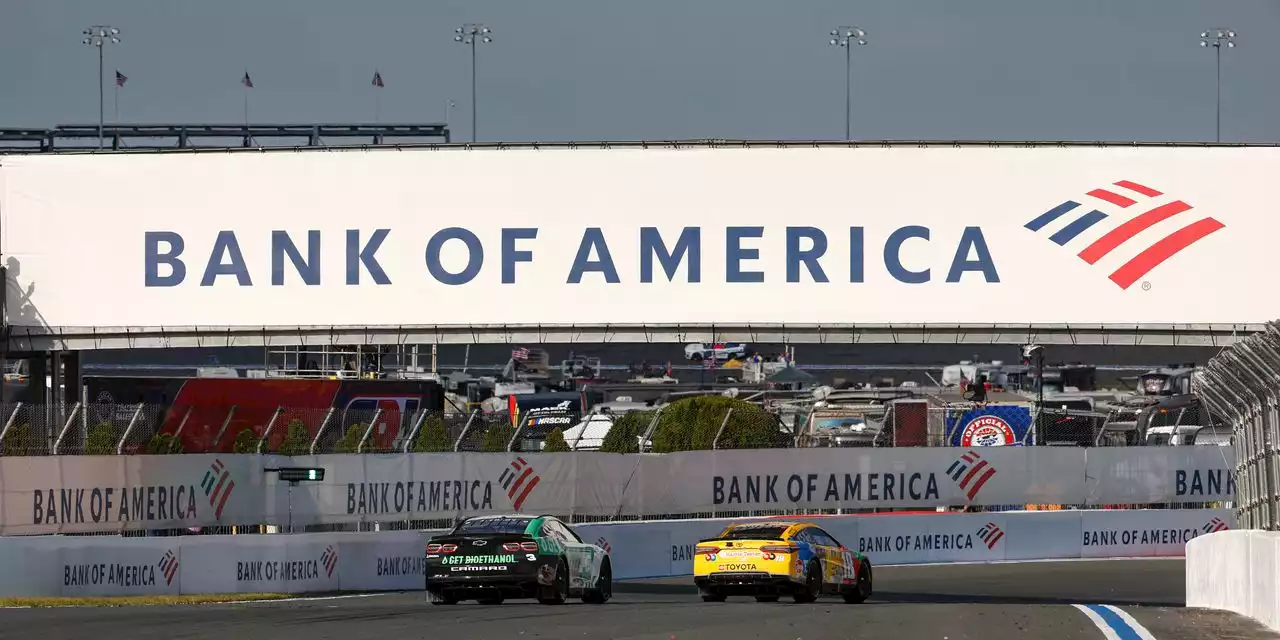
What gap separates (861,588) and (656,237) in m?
16.5

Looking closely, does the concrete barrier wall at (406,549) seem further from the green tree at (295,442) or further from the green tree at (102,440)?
the green tree at (295,442)

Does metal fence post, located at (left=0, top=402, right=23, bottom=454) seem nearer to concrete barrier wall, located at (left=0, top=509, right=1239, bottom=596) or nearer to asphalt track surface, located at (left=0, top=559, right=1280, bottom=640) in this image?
concrete barrier wall, located at (left=0, top=509, right=1239, bottom=596)

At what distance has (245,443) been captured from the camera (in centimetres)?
2559

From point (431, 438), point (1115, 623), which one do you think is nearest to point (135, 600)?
point (431, 438)

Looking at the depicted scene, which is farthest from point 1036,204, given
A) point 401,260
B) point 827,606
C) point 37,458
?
point 37,458

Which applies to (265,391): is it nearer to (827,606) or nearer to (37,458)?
(37,458)

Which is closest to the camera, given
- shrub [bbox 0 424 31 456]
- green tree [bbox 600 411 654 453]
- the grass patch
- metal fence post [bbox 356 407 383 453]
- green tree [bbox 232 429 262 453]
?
the grass patch

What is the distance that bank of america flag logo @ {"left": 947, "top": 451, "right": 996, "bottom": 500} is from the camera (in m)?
35.8

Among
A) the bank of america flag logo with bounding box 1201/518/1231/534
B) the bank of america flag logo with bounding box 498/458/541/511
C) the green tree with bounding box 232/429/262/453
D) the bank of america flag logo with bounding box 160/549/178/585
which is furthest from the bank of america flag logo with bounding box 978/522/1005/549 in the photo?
the bank of america flag logo with bounding box 160/549/178/585

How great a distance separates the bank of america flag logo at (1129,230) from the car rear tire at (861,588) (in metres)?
17.0

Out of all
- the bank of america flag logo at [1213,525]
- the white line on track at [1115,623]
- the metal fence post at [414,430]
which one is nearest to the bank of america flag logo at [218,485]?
the metal fence post at [414,430]

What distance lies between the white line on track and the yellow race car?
413 cm

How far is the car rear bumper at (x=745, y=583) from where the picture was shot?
68.5 feet

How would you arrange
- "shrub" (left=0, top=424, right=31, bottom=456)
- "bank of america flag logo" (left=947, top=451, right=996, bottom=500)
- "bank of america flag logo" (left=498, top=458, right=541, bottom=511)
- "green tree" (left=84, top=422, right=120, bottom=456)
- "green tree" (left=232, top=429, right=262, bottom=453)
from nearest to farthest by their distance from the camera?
"shrub" (left=0, top=424, right=31, bottom=456), "green tree" (left=84, top=422, right=120, bottom=456), "green tree" (left=232, top=429, right=262, bottom=453), "bank of america flag logo" (left=498, top=458, right=541, bottom=511), "bank of america flag logo" (left=947, top=451, right=996, bottom=500)
